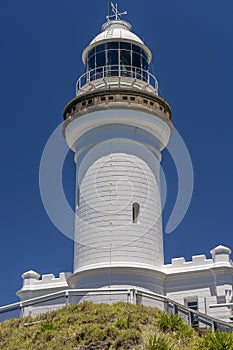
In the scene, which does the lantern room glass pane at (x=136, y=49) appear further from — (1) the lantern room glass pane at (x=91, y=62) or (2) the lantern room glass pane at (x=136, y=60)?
(1) the lantern room glass pane at (x=91, y=62)

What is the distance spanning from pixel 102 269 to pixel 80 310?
538 cm

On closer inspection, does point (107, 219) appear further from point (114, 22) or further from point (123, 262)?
point (114, 22)

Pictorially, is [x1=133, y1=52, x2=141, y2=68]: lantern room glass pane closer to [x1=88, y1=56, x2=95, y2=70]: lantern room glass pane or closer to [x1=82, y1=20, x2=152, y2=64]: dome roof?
[x1=82, y1=20, x2=152, y2=64]: dome roof

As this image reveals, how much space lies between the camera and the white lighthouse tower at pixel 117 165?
85.6ft

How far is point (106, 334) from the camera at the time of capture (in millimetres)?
17875

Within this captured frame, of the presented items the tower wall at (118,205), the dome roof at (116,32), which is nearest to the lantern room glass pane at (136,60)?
the dome roof at (116,32)

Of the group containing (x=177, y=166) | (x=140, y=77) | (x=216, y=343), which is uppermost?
(x=140, y=77)

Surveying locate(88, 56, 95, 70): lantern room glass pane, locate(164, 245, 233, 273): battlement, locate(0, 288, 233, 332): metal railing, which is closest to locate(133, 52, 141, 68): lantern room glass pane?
locate(88, 56, 95, 70): lantern room glass pane

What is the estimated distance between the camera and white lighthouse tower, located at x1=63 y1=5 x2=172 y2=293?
26.1m

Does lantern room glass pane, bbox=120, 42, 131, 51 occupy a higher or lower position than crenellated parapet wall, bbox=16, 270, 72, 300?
higher

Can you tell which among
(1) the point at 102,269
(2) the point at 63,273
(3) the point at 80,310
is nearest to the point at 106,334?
(3) the point at 80,310

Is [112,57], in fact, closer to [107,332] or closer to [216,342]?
[107,332]

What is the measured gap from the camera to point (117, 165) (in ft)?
90.4

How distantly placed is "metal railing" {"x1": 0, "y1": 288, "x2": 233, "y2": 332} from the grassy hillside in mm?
721
